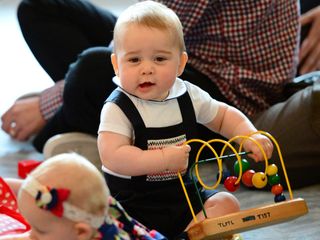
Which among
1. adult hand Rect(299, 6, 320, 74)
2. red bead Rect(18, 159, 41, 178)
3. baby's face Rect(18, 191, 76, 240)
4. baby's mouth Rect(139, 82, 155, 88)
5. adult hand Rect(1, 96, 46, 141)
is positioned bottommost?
red bead Rect(18, 159, 41, 178)

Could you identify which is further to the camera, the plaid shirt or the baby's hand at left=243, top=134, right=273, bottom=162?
the plaid shirt

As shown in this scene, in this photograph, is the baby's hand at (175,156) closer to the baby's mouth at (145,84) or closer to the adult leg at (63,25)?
the baby's mouth at (145,84)

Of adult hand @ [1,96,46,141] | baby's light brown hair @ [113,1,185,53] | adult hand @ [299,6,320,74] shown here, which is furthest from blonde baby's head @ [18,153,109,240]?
adult hand @ [299,6,320,74]

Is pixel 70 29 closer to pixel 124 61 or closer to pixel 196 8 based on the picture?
pixel 196 8

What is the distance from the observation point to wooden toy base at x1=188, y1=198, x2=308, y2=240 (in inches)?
42.1

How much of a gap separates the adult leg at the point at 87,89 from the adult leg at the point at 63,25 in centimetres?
25

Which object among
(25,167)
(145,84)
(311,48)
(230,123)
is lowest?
(25,167)

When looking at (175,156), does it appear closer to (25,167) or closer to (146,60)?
(146,60)

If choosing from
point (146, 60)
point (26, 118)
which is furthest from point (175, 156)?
point (26, 118)

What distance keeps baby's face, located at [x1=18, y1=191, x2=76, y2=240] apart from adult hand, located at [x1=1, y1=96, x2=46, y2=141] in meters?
1.03

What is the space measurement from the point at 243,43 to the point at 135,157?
646 millimetres

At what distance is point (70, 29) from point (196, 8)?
0.52 meters

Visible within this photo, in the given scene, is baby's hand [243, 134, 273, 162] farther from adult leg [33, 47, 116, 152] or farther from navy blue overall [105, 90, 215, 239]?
adult leg [33, 47, 116, 152]

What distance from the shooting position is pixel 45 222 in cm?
88
